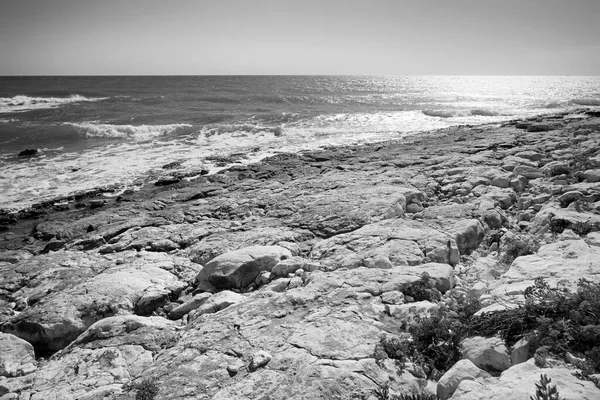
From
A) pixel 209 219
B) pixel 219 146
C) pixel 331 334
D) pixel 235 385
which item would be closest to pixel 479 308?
pixel 331 334

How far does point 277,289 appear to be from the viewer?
17.0 feet

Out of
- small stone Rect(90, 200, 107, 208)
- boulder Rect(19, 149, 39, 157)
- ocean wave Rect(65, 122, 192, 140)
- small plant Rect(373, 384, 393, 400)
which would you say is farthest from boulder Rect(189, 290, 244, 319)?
ocean wave Rect(65, 122, 192, 140)

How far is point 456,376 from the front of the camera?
3004 millimetres

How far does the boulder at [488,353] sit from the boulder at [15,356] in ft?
17.8

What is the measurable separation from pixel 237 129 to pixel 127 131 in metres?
8.33

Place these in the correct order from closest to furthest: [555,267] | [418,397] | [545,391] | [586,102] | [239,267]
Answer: [545,391] < [418,397] < [555,267] < [239,267] < [586,102]

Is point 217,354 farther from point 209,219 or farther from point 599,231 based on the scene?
point 599,231

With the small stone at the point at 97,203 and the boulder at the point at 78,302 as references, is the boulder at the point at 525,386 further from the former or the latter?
the small stone at the point at 97,203

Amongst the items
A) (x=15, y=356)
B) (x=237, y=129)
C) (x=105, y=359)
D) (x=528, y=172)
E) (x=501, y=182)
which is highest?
(x=237, y=129)

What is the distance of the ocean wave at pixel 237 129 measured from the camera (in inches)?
970

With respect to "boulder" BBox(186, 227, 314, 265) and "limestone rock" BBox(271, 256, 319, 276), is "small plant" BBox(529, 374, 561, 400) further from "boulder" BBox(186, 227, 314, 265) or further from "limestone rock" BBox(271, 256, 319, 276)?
"boulder" BBox(186, 227, 314, 265)

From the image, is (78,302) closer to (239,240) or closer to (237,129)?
(239,240)

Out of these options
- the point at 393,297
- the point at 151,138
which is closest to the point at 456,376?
the point at 393,297

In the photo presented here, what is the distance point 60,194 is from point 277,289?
1188cm
